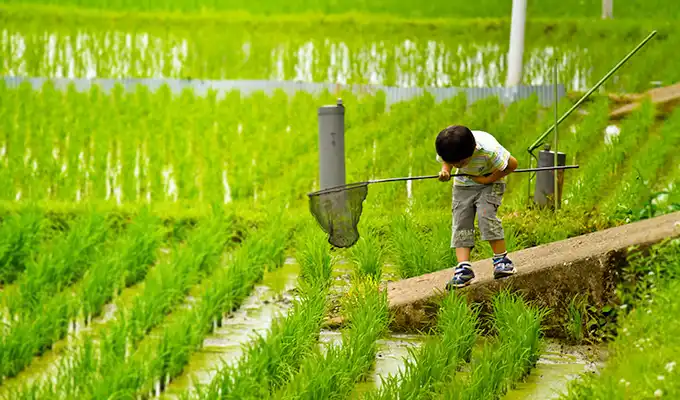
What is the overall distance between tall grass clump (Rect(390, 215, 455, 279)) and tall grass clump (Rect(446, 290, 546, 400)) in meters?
0.93

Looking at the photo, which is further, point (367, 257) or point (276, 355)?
point (367, 257)

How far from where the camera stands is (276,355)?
393cm

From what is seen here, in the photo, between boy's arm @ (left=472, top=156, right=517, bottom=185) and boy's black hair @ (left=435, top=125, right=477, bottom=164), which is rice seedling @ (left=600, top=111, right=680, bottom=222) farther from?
boy's black hair @ (left=435, top=125, right=477, bottom=164)

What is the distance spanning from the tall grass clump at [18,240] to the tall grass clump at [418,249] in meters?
1.78

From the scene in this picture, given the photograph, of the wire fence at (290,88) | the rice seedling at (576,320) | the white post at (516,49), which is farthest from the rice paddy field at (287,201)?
the white post at (516,49)

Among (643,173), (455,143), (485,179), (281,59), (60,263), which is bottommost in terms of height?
(60,263)

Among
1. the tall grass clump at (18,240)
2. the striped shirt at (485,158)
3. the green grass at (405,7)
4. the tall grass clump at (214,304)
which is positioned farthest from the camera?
the green grass at (405,7)

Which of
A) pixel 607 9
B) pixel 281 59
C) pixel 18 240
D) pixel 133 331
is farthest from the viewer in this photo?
pixel 607 9

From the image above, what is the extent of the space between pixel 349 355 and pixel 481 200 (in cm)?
98

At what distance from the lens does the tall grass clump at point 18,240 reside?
5.62m

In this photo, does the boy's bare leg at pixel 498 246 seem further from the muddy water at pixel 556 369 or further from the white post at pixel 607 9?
the white post at pixel 607 9

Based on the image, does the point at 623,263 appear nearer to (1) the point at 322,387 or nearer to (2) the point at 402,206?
(1) the point at 322,387

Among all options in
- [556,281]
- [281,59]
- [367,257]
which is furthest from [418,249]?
[281,59]

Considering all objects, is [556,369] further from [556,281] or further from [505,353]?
[556,281]
